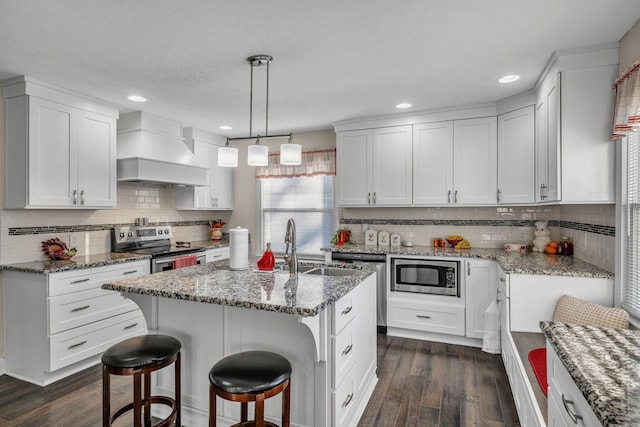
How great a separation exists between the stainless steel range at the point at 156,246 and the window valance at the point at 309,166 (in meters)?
1.47

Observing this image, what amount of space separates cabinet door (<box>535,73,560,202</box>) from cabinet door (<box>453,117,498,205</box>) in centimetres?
51

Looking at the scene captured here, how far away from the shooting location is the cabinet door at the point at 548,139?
2.61 m

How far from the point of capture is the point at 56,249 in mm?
3285

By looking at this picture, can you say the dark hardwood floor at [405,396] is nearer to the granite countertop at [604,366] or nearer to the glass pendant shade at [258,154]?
the granite countertop at [604,366]

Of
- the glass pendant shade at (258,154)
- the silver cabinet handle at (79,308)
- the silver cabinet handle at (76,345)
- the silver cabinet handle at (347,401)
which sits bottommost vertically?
the silver cabinet handle at (76,345)

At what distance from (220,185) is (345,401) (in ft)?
12.5

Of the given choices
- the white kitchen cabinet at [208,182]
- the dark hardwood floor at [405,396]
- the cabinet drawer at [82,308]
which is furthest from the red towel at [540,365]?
the white kitchen cabinet at [208,182]

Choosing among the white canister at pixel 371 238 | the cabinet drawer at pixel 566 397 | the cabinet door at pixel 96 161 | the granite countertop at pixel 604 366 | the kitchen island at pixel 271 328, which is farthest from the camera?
the white canister at pixel 371 238

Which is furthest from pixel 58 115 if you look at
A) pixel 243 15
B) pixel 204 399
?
pixel 204 399

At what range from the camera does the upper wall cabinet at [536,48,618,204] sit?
2.41 meters

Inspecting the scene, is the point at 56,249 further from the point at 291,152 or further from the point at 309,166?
the point at 309,166

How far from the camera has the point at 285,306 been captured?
1.62 m

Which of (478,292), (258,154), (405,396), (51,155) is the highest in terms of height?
(51,155)

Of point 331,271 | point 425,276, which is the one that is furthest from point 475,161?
point 331,271
